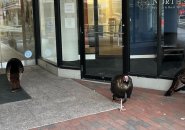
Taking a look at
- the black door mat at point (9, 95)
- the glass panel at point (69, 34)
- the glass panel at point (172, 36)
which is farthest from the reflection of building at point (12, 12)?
the glass panel at point (172, 36)

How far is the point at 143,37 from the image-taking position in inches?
251

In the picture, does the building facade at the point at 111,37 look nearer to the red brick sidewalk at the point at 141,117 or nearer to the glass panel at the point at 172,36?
the glass panel at the point at 172,36

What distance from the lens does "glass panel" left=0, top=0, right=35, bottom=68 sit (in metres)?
8.72

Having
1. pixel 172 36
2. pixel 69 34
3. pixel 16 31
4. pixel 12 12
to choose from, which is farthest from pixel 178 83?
pixel 12 12

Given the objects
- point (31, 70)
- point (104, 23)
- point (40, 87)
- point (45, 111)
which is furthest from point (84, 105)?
point (31, 70)

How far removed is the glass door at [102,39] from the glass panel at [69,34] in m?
0.35

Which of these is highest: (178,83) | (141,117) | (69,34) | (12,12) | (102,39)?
(12,12)

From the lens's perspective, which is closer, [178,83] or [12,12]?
[178,83]

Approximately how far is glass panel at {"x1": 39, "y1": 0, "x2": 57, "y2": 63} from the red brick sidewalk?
2731 mm

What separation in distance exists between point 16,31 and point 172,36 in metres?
4.69

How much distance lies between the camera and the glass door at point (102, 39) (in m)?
6.53

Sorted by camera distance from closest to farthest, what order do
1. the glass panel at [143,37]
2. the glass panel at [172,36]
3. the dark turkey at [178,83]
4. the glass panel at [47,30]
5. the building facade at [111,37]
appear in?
1. the dark turkey at [178,83]
2. the glass panel at [172,36]
3. the building facade at [111,37]
4. the glass panel at [143,37]
5. the glass panel at [47,30]

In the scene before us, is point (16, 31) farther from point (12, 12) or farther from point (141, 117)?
point (141, 117)

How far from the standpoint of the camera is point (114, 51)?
667 centimetres
